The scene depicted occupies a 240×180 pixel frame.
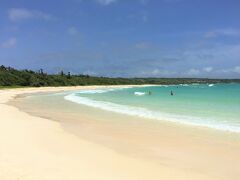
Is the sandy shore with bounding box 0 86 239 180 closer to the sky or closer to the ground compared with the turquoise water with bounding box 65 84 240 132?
closer to the sky

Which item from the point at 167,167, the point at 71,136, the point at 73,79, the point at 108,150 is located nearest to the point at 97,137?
the point at 71,136

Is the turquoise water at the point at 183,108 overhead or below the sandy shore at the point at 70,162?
below

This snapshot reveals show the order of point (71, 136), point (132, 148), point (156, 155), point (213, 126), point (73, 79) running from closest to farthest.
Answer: point (156, 155), point (132, 148), point (71, 136), point (213, 126), point (73, 79)

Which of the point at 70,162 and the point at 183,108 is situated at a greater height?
the point at 70,162

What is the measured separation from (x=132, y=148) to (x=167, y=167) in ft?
8.89

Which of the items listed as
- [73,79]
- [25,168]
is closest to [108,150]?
[25,168]

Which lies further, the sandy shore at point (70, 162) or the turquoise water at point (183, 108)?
the turquoise water at point (183, 108)

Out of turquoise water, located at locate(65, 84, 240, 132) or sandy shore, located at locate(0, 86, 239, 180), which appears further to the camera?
turquoise water, located at locate(65, 84, 240, 132)

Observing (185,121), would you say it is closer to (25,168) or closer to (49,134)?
(49,134)

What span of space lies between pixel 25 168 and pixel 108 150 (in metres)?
3.08

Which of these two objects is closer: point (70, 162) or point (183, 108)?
point (70, 162)

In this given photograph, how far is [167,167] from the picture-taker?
9.05 metres

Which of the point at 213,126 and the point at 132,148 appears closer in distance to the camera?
the point at 132,148

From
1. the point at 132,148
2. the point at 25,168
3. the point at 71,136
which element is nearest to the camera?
the point at 25,168
